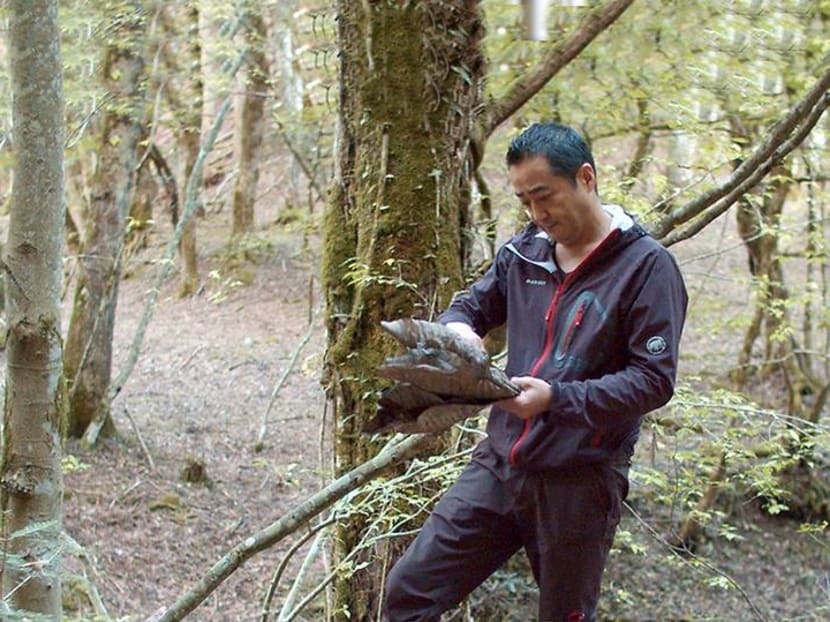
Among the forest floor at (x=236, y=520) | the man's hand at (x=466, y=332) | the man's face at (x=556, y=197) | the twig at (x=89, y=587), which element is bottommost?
the forest floor at (x=236, y=520)

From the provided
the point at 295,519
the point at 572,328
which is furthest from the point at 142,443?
the point at 572,328

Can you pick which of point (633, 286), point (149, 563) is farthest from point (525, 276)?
point (149, 563)

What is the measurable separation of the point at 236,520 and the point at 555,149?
22.1 ft

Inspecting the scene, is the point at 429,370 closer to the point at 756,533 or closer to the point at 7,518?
the point at 7,518

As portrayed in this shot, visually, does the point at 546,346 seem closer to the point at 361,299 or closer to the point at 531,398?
the point at 531,398

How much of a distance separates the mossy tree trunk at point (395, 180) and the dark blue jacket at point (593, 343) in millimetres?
1207

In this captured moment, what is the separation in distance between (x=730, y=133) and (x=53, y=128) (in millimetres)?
5061

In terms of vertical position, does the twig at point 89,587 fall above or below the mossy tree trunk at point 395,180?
below

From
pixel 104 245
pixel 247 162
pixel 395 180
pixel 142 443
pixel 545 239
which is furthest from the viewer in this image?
pixel 247 162

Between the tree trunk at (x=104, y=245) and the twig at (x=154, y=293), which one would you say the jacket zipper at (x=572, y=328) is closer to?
the twig at (x=154, y=293)

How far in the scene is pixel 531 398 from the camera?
2213 mm

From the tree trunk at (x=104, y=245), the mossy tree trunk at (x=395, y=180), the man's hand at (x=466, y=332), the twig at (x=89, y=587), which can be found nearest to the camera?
the man's hand at (x=466, y=332)

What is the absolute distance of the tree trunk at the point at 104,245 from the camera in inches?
336

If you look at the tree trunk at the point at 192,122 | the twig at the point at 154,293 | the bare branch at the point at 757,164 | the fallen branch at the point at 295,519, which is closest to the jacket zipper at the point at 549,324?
the fallen branch at the point at 295,519
